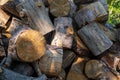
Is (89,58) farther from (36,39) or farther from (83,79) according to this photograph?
(36,39)

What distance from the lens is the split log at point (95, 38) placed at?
12.5 feet

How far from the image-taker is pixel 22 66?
337 centimetres

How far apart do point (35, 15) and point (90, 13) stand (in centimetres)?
83

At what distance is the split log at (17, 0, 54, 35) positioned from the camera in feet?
11.3

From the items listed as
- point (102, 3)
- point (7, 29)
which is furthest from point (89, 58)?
point (7, 29)

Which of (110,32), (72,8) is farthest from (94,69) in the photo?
(72,8)

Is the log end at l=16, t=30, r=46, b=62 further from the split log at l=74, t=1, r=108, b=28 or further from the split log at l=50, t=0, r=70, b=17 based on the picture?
the split log at l=74, t=1, r=108, b=28

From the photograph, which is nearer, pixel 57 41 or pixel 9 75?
pixel 9 75

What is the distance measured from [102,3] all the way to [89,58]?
929mm

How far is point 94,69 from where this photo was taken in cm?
376

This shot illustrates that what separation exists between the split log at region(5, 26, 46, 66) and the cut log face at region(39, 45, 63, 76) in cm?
15

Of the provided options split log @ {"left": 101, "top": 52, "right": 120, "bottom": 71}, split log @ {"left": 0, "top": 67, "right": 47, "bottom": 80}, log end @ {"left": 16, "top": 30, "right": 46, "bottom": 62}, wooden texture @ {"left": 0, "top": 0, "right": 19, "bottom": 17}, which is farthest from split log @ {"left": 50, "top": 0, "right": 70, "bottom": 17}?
split log @ {"left": 0, "top": 67, "right": 47, "bottom": 80}

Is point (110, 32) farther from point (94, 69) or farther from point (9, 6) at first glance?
point (9, 6)

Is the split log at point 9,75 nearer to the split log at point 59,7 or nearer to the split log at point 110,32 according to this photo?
the split log at point 59,7
